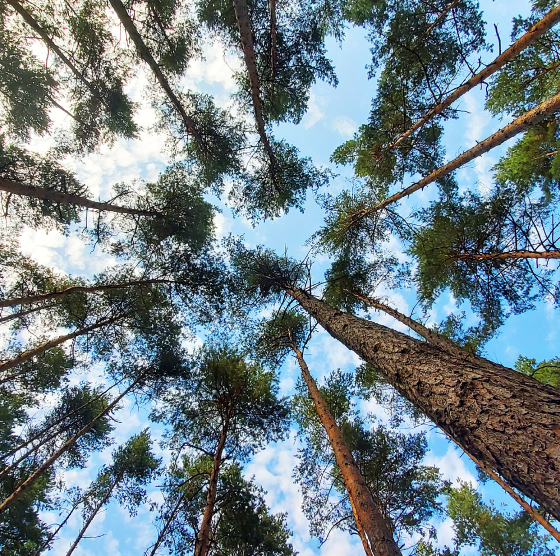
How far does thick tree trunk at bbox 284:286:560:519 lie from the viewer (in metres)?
1.40

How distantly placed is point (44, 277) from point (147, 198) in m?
3.83

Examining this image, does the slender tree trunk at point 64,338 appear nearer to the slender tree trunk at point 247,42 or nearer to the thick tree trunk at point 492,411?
the slender tree trunk at point 247,42

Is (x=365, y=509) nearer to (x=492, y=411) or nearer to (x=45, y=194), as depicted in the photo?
(x=492, y=411)

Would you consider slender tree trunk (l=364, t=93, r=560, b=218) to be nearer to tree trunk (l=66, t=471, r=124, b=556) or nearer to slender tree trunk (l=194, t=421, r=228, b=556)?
slender tree trunk (l=194, t=421, r=228, b=556)

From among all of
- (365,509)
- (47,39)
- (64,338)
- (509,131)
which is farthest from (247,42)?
(64,338)

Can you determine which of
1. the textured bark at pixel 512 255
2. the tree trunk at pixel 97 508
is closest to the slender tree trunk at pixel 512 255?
the textured bark at pixel 512 255

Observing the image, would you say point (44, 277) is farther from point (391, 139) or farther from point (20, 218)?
point (391, 139)

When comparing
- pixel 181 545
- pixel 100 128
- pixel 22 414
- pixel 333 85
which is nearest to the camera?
pixel 333 85

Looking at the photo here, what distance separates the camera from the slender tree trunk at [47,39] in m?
5.48

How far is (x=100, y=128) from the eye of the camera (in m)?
8.20

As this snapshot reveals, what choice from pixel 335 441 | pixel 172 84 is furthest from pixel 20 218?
pixel 335 441

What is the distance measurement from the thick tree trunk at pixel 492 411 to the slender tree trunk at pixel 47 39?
334 inches

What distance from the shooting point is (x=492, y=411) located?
5.78 feet

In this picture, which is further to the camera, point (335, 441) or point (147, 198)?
point (147, 198)
